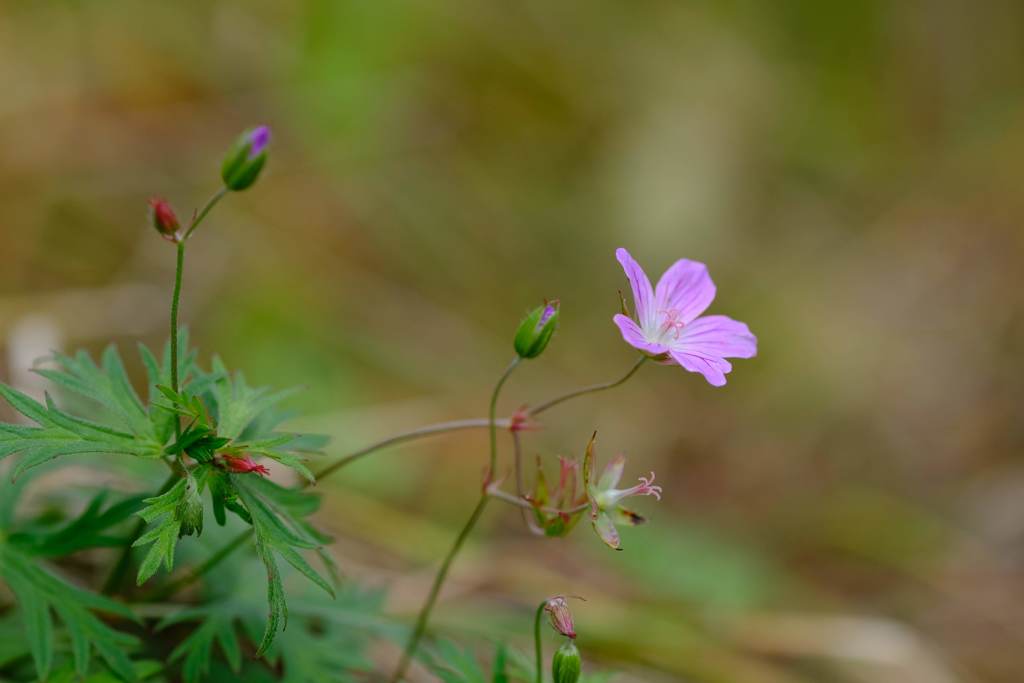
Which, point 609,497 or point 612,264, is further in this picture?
point 612,264

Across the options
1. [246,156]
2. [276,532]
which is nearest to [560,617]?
[276,532]

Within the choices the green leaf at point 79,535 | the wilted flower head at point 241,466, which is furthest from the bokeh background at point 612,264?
the wilted flower head at point 241,466

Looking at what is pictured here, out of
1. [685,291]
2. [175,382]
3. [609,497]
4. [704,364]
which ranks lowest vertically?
[175,382]

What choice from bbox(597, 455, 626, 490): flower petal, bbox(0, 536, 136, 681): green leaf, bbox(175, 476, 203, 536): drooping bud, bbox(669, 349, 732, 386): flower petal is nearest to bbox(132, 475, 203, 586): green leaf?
bbox(175, 476, 203, 536): drooping bud

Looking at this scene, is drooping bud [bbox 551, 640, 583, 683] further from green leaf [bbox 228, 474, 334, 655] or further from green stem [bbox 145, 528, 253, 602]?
green stem [bbox 145, 528, 253, 602]

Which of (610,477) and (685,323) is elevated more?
(685,323)

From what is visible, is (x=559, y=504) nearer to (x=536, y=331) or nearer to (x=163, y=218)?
(x=536, y=331)
